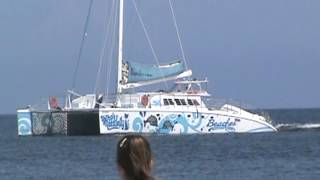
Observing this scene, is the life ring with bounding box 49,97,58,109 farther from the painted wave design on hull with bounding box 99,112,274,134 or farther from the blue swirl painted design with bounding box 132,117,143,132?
the blue swirl painted design with bounding box 132,117,143,132

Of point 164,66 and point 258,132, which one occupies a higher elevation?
point 164,66

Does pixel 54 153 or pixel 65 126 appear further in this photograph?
pixel 65 126

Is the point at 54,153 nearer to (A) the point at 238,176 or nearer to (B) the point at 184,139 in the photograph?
(B) the point at 184,139

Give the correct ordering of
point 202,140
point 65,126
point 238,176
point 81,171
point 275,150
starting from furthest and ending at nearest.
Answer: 1. point 65,126
2. point 202,140
3. point 275,150
4. point 81,171
5. point 238,176

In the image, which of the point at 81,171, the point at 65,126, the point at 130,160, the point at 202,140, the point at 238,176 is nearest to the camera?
the point at 130,160

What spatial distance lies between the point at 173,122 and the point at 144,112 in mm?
2102

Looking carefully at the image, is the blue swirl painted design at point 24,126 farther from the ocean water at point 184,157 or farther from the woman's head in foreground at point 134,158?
the woman's head in foreground at point 134,158

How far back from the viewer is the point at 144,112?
195 ft

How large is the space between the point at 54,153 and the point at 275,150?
10.7m

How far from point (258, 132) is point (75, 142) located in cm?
1175

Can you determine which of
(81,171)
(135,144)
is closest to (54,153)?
(81,171)

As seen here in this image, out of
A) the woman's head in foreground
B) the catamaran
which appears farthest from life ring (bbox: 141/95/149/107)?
the woman's head in foreground

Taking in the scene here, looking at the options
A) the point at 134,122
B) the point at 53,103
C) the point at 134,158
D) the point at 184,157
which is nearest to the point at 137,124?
the point at 134,122

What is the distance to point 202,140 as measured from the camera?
5922cm
